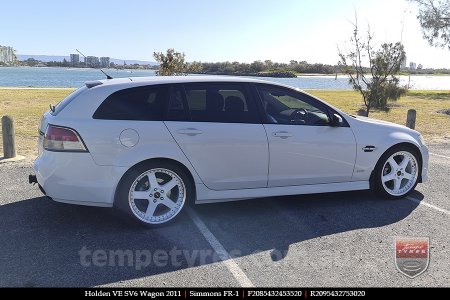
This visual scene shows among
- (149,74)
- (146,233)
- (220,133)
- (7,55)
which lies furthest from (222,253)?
(7,55)

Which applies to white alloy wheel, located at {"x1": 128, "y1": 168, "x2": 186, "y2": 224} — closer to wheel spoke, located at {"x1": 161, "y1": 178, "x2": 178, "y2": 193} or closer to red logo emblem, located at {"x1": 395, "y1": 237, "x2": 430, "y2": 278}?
wheel spoke, located at {"x1": 161, "y1": 178, "x2": 178, "y2": 193}

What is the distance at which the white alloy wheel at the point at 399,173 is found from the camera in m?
5.21

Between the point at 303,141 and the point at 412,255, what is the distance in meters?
1.66

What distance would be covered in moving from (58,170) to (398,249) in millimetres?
3430

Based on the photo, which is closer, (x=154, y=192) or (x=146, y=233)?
(x=146, y=233)

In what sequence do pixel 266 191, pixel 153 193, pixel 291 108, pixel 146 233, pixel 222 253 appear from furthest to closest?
1. pixel 291 108
2. pixel 266 191
3. pixel 153 193
4. pixel 146 233
5. pixel 222 253

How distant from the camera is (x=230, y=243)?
3.92m

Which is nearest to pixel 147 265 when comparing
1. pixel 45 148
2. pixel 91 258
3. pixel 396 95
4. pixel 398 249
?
pixel 91 258

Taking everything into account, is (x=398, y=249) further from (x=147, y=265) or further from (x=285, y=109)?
(x=147, y=265)

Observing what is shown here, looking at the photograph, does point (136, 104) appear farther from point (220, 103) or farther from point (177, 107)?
point (220, 103)

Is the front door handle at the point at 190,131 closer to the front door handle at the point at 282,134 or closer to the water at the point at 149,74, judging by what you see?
the front door handle at the point at 282,134

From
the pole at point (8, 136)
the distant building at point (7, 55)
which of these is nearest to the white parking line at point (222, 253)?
the pole at point (8, 136)

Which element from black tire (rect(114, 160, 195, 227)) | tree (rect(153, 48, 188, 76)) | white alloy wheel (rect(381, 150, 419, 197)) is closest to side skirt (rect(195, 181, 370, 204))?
black tire (rect(114, 160, 195, 227))
